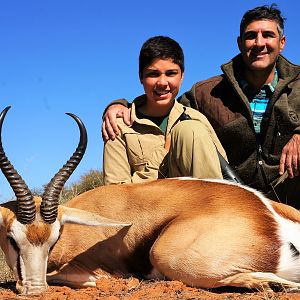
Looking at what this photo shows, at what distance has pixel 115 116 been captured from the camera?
6508 mm

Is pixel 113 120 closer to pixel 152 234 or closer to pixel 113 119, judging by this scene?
pixel 113 119

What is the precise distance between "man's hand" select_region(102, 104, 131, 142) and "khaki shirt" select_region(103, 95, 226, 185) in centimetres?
5

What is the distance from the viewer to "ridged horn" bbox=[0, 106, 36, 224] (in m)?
4.69

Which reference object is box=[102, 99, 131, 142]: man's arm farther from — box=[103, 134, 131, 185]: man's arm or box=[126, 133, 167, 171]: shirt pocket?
box=[126, 133, 167, 171]: shirt pocket

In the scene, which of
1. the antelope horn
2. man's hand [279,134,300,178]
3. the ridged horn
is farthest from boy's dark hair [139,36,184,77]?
the ridged horn

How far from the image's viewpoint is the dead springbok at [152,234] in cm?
434

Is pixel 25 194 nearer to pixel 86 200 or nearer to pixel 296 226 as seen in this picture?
pixel 86 200

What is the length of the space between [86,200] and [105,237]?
1.32ft

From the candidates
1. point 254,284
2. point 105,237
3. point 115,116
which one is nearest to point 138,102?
point 115,116

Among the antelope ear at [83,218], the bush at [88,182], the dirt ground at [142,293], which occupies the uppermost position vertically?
the antelope ear at [83,218]

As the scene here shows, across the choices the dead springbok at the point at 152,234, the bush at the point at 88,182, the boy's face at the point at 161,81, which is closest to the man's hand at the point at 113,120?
the boy's face at the point at 161,81

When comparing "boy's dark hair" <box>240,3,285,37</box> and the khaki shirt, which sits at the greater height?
"boy's dark hair" <box>240,3,285,37</box>

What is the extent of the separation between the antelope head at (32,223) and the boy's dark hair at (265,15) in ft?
10.8

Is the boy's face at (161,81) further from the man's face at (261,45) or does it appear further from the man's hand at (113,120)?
the man's face at (261,45)
